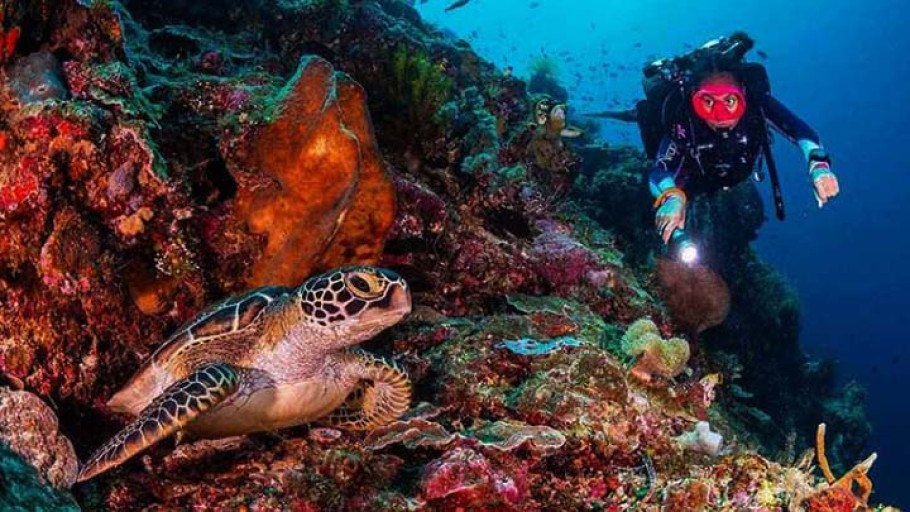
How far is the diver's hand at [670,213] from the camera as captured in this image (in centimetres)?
506

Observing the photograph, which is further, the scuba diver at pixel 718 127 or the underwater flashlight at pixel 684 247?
the scuba diver at pixel 718 127

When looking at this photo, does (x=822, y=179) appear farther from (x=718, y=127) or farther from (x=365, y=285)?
(x=365, y=285)

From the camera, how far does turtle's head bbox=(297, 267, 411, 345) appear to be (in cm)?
284

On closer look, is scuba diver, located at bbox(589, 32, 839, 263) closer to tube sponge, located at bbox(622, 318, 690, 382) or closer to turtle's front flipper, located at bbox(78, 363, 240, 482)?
tube sponge, located at bbox(622, 318, 690, 382)

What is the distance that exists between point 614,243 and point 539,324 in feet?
11.7

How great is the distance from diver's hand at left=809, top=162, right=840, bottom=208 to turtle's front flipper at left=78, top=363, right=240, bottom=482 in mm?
5017

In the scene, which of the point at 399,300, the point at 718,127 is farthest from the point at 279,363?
the point at 718,127

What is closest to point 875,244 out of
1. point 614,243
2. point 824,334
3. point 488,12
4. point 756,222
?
point 824,334

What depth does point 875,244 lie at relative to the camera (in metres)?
83.0

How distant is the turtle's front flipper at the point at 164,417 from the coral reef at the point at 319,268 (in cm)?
29

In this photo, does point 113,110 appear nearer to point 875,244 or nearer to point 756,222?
point 756,222

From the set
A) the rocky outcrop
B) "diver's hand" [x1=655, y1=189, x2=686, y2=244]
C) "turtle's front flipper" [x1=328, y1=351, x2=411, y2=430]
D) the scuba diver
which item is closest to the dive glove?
the scuba diver

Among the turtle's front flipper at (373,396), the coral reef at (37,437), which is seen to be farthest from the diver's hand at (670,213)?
the coral reef at (37,437)

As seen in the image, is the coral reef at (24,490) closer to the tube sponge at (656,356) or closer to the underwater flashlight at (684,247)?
the tube sponge at (656,356)
